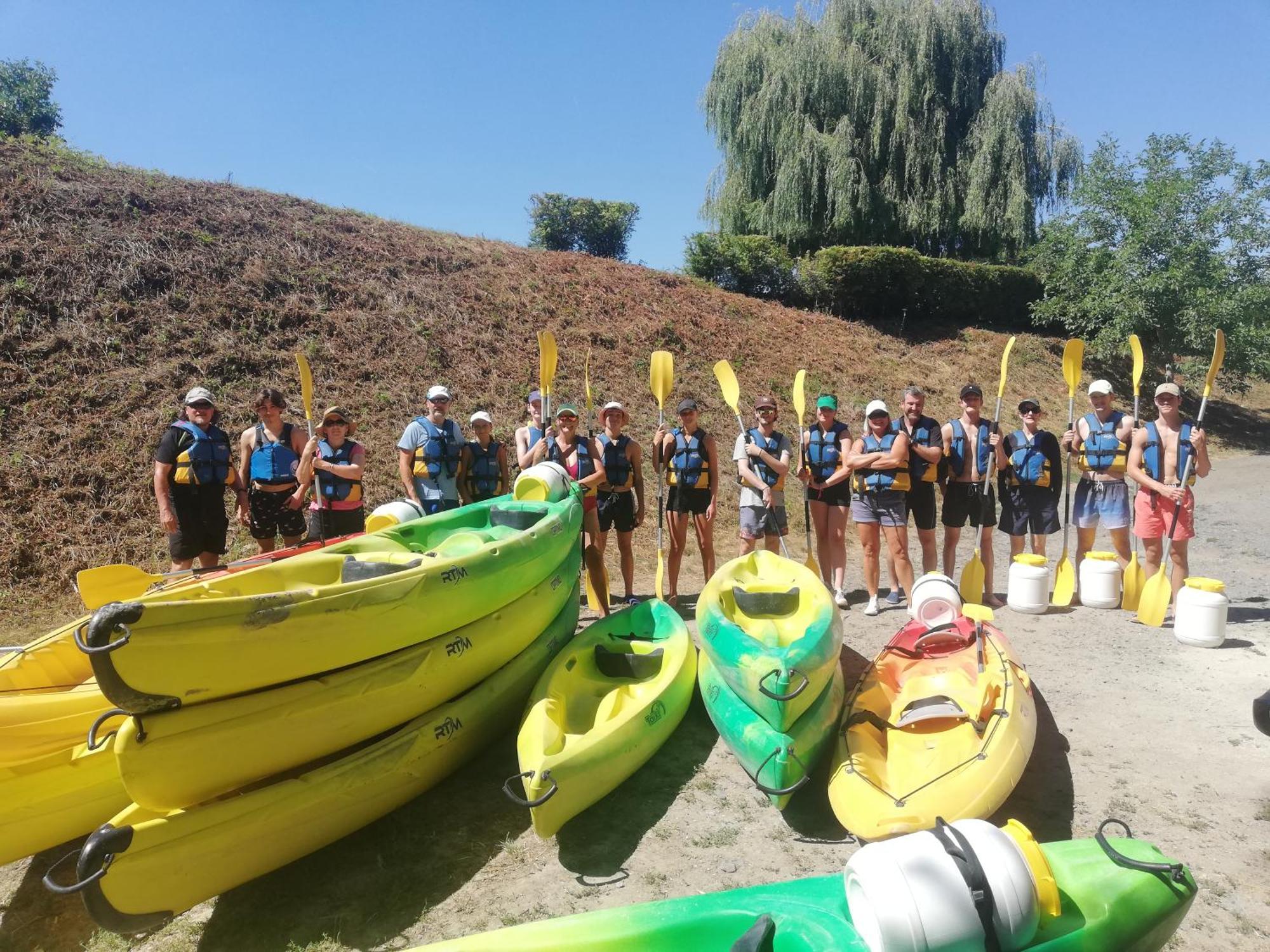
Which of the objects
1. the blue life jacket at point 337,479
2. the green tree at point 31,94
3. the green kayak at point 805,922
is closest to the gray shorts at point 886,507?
the green kayak at point 805,922

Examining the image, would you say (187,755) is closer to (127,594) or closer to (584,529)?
(127,594)

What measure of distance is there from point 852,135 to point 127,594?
17.8 metres

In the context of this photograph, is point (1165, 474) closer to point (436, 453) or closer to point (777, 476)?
point (777, 476)

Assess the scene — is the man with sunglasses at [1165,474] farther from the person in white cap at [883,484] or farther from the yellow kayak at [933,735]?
the yellow kayak at [933,735]

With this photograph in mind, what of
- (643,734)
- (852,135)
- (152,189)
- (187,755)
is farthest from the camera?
(852,135)

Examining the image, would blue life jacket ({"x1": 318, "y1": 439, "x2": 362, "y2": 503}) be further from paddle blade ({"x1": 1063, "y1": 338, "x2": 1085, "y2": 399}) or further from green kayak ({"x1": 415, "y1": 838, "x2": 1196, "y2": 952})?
paddle blade ({"x1": 1063, "y1": 338, "x2": 1085, "y2": 399})

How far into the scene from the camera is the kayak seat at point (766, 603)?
433 centimetres

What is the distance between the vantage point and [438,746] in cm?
352

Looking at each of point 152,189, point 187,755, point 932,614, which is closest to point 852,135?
point 152,189

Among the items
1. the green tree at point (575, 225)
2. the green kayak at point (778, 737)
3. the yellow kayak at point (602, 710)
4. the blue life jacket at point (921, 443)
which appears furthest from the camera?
the green tree at point (575, 225)

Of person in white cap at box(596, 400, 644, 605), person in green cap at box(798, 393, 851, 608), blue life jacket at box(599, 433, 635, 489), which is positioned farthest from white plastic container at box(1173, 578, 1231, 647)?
blue life jacket at box(599, 433, 635, 489)

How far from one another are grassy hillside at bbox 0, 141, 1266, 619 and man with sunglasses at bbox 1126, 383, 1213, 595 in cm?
725

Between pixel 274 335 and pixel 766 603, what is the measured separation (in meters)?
9.34

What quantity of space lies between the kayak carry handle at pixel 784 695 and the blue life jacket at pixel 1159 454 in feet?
12.8
